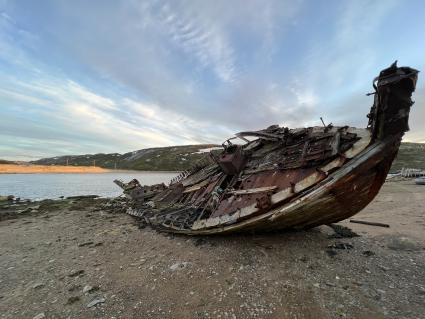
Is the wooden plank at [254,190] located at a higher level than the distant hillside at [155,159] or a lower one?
lower

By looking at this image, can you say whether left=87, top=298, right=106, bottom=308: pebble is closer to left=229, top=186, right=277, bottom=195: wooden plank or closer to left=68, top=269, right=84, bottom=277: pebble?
left=68, top=269, right=84, bottom=277: pebble

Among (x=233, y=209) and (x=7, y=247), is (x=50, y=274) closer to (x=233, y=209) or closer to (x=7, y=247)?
(x=7, y=247)

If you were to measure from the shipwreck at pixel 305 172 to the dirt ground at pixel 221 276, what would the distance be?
1044mm

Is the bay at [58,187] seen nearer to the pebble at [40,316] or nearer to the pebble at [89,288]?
the pebble at [89,288]

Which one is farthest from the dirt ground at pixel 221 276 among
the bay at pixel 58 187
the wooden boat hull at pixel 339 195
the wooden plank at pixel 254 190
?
the bay at pixel 58 187

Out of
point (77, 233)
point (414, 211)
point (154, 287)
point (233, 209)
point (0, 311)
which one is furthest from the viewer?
point (414, 211)

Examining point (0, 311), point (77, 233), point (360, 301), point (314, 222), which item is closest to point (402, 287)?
point (360, 301)

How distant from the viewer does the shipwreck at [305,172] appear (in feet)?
23.3

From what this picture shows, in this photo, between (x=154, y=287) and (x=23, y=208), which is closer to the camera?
(x=154, y=287)

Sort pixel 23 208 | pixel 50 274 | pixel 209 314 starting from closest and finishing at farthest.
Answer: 1. pixel 209 314
2. pixel 50 274
3. pixel 23 208

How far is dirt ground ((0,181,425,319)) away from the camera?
21.6 ft

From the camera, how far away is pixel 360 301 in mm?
6598

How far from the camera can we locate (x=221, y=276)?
8195mm

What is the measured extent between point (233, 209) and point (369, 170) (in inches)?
179
